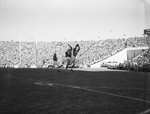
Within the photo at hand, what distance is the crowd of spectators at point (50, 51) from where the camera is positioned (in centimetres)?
4694

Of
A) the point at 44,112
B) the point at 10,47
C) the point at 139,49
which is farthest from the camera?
the point at 10,47

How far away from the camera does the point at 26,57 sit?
52.8 meters

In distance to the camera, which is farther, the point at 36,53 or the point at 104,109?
the point at 36,53

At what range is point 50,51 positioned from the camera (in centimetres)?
5578

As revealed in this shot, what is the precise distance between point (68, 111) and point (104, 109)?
2.01 ft

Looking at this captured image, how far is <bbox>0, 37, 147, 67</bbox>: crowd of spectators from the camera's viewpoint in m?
46.9

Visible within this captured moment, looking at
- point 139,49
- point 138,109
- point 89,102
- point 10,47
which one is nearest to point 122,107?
point 138,109

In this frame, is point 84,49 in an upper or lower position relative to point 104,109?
upper

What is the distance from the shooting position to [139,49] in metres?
37.3

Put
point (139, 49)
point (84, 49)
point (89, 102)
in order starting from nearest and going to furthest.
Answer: point (89, 102) < point (139, 49) < point (84, 49)

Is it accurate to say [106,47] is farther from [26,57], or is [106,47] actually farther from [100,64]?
[26,57]

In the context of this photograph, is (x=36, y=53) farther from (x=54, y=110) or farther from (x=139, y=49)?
(x=54, y=110)

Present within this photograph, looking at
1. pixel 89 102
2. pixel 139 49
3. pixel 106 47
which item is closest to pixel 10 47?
pixel 106 47

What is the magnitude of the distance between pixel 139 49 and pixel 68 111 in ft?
116
